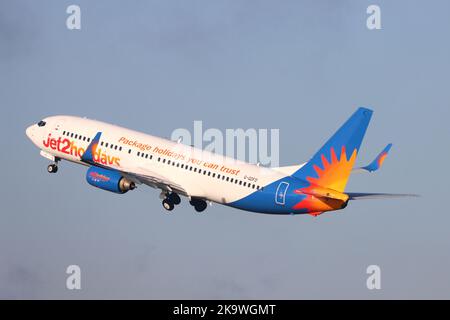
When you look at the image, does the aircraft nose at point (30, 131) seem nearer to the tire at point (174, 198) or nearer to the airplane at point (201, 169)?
the airplane at point (201, 169)

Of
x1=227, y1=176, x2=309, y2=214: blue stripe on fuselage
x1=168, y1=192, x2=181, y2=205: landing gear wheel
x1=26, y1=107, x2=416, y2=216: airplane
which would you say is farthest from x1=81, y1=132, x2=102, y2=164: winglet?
x1=227, y1=176, x2=309, y2=214: blue stripe on fuselage

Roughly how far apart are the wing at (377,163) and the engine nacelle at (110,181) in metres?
19.3

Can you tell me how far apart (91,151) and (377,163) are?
24.6 m

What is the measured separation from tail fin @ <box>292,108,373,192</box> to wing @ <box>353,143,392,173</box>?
8257 mm

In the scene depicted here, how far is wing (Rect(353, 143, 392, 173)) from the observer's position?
107 meters

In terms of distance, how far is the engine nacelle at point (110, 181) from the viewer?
350 feet

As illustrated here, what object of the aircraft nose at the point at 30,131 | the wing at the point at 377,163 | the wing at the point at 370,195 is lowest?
the wing at the point at 370,195

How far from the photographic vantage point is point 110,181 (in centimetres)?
10694

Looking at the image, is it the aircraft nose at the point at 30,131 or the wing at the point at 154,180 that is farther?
the aircraft nose at the point at 30,131

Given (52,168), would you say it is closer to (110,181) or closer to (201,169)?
(110,181)

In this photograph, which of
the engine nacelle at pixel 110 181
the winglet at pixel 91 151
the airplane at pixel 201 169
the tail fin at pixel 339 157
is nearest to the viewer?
the tail fin at pixel 339 157

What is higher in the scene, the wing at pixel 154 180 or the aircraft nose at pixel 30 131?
the aircraft nose at pixel 30 131

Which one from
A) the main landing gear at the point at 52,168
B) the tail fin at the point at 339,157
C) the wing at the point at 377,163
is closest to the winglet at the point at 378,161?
the wing at the point at 377,163

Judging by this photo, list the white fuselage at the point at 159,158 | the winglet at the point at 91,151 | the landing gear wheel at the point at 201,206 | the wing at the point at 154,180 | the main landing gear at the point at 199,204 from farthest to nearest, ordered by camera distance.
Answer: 1. the landing gear wheel at the point at 201,206
2. the main landing gear at the point at 199,204
3. the winglet at the point at 91,151
4. the wing at the point at 154,180
5. the white fuselage at the point at 159,158
